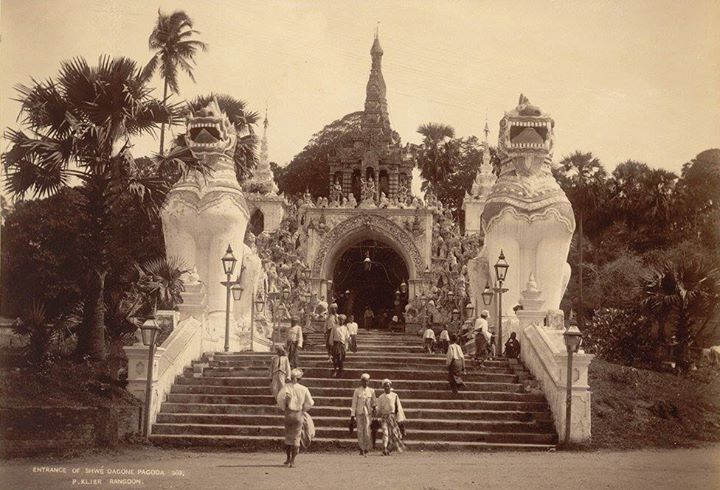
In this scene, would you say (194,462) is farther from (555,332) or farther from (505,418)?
(555,332)

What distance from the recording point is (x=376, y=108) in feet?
176

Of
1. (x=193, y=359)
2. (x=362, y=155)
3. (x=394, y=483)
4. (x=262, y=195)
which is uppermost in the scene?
(x=362, y=155)

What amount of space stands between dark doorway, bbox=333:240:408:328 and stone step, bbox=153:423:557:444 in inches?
921

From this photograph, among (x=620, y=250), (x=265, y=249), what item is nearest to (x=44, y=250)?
(x=265, y=249)

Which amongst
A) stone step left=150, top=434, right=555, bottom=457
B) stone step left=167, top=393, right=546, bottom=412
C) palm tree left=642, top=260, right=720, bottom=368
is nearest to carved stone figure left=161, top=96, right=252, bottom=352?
stone step left=167, top=393, right=546, bottom=412

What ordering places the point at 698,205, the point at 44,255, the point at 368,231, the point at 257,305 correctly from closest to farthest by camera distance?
the point at 257,305
the point at 44,255
the point at 698,205
the point at 368,231

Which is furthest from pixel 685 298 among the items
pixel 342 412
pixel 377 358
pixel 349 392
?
pixel 342 412

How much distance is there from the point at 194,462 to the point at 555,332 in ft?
27.3

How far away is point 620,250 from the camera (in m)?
45.4

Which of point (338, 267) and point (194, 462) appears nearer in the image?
point (194, 462)

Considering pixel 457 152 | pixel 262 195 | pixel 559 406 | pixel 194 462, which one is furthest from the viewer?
pixel 457 152

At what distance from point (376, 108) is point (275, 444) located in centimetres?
3821

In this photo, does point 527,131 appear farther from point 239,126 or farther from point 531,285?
point 239,126

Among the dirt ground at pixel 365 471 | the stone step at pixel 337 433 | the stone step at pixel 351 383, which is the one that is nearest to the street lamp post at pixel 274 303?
the stone step at pixel 351 383
